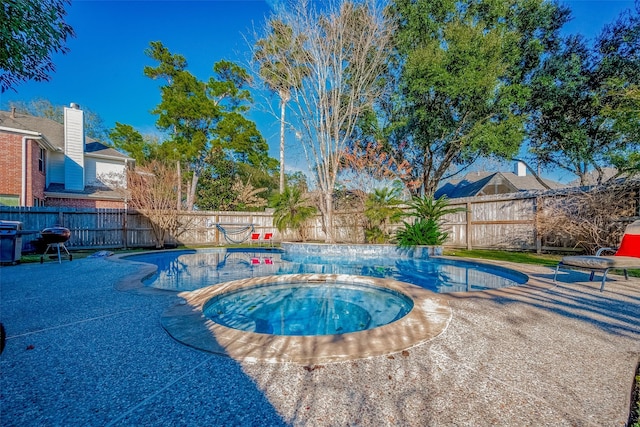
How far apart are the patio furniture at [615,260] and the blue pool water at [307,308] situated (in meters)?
2.69

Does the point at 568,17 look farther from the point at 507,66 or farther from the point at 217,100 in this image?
the point at 217,100

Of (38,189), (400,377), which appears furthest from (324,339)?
(38,189)

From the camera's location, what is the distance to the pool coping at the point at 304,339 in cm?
212

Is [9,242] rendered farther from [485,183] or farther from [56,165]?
[485,183]

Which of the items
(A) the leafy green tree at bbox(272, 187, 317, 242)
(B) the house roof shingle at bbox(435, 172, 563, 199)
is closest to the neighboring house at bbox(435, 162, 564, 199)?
(B) the house roof shingle at bbox(435, 172, 563, 199)

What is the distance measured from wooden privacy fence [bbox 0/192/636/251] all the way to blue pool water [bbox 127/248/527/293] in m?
2.87

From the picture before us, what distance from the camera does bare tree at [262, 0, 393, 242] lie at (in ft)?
32.0

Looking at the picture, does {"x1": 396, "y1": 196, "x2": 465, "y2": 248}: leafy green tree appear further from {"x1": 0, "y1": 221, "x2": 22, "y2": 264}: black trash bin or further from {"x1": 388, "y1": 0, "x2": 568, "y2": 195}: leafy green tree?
{"x1": 0, "y1": 221, "x2": 22, "y2": 264}: black trash bin

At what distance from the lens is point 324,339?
2.39 meters

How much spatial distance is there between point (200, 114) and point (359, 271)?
51.8 feet

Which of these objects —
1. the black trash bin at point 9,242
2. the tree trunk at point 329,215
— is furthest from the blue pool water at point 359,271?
the black trash bin at point 9,242

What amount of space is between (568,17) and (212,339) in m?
17.5

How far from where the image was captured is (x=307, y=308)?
158 inches

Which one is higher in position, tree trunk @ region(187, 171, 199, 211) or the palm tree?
the palm tree
